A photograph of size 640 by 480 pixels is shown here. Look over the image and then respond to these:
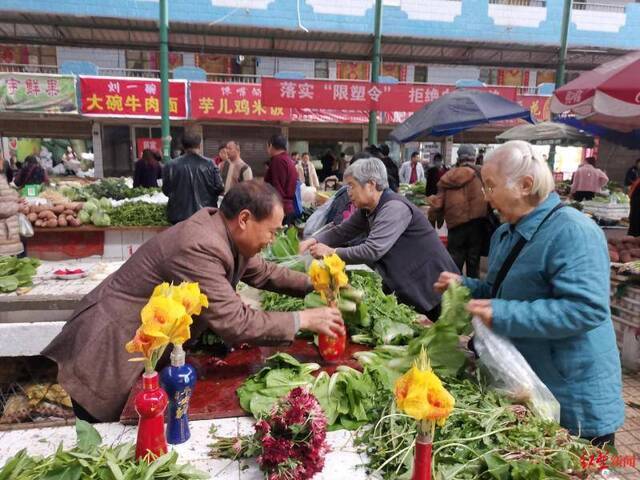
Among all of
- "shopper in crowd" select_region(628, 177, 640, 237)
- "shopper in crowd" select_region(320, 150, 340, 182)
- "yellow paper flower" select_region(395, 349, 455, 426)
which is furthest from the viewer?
"shopper in crowd" select_region(320, 150, 340, 182)

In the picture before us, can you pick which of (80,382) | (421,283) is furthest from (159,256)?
(421,283)

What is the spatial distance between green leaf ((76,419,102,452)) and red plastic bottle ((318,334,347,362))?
3.03 ft

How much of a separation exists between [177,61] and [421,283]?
1606cm

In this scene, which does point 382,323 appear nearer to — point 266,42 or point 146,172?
point 146,172

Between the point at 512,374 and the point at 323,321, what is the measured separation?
2.37 ft

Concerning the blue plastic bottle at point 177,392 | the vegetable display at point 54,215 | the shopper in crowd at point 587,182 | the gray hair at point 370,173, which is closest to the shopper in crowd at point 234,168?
the vegetable display at point 54,215

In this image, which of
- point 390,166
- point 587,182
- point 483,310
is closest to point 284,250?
point 483,310

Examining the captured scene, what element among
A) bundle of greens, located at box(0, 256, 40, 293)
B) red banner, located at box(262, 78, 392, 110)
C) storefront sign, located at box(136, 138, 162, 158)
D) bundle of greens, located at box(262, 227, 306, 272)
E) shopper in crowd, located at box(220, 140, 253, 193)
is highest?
red banner, located at box(262, 78, 392, 110)

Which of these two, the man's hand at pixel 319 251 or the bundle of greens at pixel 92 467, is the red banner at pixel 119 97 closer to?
the man's hand at pixel 319 251

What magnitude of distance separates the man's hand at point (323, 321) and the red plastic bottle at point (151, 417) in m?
0.69

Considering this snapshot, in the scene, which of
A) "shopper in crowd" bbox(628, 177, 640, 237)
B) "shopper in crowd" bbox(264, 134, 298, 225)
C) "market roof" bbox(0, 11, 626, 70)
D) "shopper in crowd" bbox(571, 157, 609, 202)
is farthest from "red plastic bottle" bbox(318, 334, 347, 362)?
"market roof" bbox(0, 11, 626, 70)

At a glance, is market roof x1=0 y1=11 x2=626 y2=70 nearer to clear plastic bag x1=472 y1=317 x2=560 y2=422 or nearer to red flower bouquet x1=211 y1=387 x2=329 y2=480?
clear plastic bag x1=472 y1=317 x2=560 y2=422

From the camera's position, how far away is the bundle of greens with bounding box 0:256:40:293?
3.54m

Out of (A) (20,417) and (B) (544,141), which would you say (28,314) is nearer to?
(A) (20,417)
